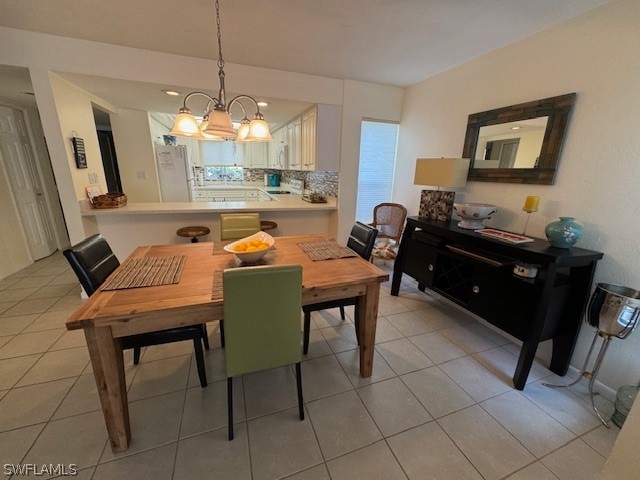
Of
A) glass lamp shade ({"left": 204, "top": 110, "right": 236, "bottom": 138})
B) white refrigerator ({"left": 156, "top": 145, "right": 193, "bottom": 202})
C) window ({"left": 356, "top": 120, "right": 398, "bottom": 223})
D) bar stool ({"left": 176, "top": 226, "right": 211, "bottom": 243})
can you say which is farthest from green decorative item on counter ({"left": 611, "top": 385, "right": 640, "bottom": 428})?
white refrigerator ({"left": 156, "top": 145, "right": 193, "bottom": 202})

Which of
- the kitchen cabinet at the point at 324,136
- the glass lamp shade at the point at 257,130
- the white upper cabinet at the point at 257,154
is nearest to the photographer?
the glass lamp shade at the point at 257,130

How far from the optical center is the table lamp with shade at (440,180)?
7.68 ft

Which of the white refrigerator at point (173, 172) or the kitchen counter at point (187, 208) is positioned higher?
the white refrigerator at point (173, 172)

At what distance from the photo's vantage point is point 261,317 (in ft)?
4.19

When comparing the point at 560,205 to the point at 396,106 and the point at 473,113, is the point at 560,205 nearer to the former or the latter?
the point at 473,113

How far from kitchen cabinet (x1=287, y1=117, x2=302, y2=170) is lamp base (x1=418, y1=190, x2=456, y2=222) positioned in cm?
198

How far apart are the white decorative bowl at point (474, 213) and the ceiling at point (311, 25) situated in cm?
132

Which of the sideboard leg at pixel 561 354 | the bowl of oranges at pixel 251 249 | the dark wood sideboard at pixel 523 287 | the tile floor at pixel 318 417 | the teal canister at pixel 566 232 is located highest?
the teal canister at pixel 566 232

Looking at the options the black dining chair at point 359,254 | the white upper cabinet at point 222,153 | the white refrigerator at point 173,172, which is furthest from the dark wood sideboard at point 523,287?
the white upper cabinet at point 222,153

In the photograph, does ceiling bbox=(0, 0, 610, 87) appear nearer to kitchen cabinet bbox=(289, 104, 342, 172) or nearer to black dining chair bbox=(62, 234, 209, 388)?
kitchen cabinet bbox=(289, 104, 342, 172)

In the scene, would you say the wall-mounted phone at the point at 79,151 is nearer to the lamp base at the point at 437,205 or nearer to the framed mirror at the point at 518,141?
the lamp base at the point at 437,205

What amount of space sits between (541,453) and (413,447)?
2.19ft

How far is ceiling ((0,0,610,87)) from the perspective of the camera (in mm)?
1688

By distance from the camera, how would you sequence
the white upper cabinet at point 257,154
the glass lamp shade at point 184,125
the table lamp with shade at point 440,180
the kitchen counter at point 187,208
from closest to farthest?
the glass lamp shade at point 184,125, the table lamp with shade at point 440,180, the kitchen counter at point 187,208, the white upper cabinet at point 257,154
